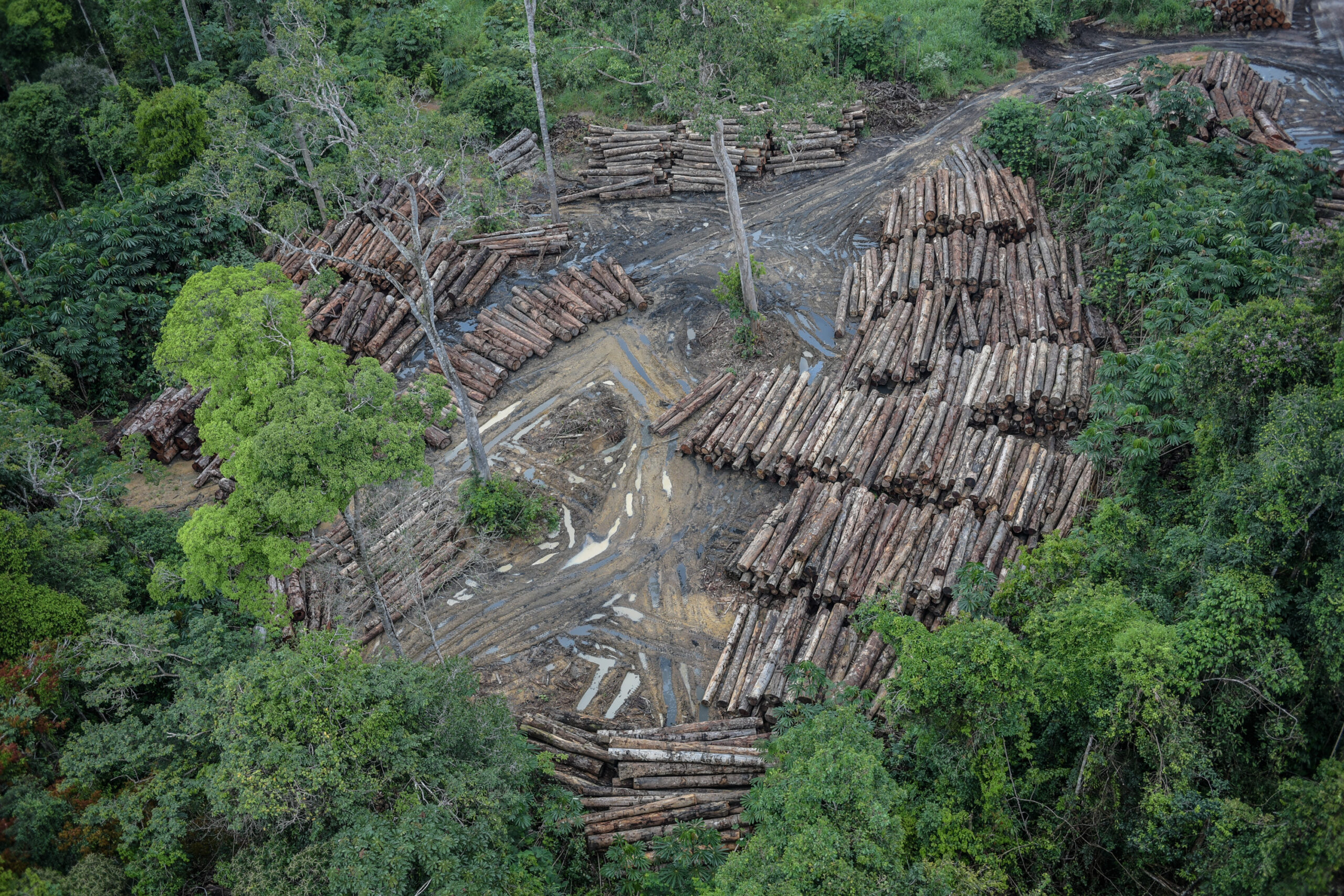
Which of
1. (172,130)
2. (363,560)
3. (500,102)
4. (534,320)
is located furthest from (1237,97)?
(172,130)

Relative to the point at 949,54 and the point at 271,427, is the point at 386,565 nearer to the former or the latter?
the point at 271,427

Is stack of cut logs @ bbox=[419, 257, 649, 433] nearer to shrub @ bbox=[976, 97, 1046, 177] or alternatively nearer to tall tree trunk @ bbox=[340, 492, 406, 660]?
tall tree trunk @ bbox=[340, 492, 406, 660]

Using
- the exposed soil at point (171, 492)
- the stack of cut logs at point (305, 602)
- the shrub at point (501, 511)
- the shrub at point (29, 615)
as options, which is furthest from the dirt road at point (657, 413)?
the exposed soil at point (171, 492)

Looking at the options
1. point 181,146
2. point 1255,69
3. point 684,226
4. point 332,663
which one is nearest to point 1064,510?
point 332,663

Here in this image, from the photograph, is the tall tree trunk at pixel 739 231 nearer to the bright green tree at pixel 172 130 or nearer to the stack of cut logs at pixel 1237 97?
the stack of cut logs at pixel 1237 97

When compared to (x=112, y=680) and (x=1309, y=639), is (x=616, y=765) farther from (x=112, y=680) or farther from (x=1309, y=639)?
(x=1309, y=639)

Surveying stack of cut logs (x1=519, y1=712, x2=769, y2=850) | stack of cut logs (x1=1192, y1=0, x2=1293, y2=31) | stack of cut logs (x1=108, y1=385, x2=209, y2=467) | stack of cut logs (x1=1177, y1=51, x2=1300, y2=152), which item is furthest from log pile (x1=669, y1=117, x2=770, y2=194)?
stack of cut logs (x1=519, y1=712, x2=769, y2=850)
